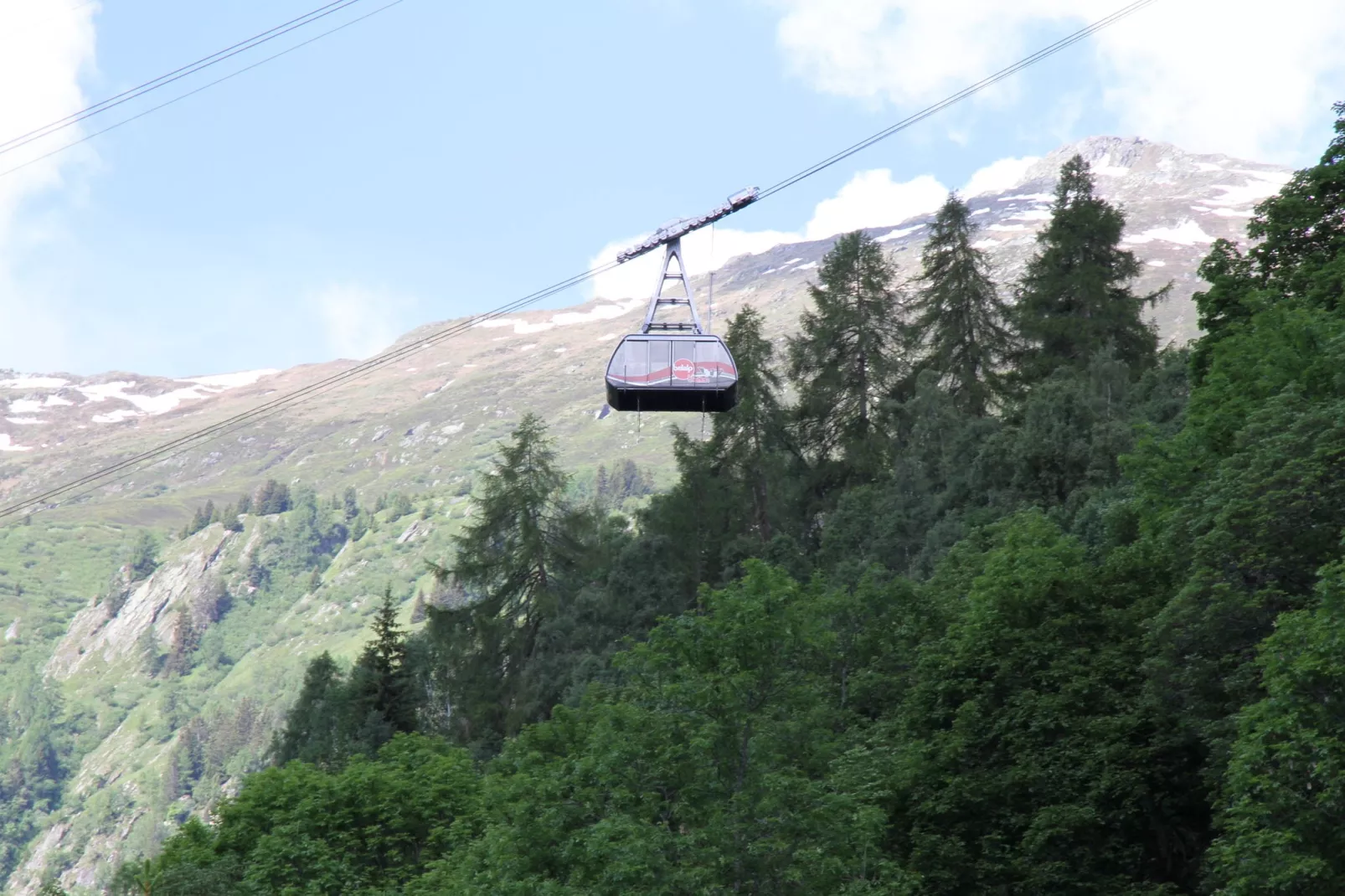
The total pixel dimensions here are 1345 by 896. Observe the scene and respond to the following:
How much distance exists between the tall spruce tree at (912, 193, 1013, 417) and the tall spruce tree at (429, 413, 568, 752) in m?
20.1

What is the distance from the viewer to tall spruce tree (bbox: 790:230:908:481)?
7250cm

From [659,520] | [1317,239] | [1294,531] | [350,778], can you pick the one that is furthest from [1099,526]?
[659,520]

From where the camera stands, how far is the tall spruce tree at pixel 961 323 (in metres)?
74.5

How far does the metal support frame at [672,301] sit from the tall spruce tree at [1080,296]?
41.9 meters

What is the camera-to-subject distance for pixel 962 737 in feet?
108

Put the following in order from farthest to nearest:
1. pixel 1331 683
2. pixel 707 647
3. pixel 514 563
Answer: pixel 514 563 < pixel 707 647 < pixel 1331 683

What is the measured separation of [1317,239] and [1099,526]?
33.9 ft

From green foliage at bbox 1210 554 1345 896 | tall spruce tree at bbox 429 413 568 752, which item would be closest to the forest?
green foliage at bbox 1210 554 1345 896

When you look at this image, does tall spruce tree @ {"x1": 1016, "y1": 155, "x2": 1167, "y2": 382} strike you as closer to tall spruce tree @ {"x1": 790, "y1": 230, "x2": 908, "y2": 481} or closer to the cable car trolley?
tall spruce tree @ {"x1": 790, "y1": 230, "x2": 908, "y2": 481}

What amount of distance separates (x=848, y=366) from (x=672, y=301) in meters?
43.1

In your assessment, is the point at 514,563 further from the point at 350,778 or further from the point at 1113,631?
the point at 1113,631

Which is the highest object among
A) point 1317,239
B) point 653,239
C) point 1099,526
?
point 653,239

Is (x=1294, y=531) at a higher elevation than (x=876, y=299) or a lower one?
lower

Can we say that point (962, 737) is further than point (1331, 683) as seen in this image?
Yes
